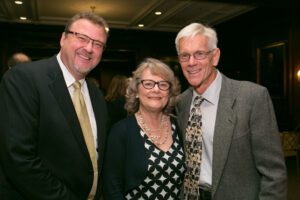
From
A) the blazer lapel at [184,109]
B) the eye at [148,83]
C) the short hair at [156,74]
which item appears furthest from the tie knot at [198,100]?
the eye at [148,83]

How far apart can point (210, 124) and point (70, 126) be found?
0.85 metres

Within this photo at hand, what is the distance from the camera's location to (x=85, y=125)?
191 cm

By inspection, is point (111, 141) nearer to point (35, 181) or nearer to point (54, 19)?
point (35, 181)

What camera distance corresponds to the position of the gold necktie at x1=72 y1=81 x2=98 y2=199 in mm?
1901

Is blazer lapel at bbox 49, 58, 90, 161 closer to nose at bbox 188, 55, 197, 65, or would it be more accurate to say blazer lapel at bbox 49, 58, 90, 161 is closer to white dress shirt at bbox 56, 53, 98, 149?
white dress shirt at bbox 56, 53, 98, 149

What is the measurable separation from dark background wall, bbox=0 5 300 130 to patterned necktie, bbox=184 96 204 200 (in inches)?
250

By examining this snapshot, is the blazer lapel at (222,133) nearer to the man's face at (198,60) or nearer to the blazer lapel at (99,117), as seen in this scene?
the man's face at (198,60)

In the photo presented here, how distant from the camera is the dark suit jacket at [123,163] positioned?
1.98m

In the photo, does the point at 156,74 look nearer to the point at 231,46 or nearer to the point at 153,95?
the point at 153,95

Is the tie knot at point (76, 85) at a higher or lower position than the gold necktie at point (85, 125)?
higher

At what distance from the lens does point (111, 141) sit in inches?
81.2

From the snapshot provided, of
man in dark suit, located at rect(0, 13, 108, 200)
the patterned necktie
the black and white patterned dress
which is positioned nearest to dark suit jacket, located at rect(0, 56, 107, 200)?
man in dark suit, located at rect(0, 13, 108, 200)

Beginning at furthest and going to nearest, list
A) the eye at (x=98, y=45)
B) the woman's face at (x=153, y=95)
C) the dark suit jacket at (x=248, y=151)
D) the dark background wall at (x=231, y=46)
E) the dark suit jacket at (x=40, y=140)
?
the dark background wall at (x=231, y=46) → the woman's face at (x=153, y=95) → the eye at (x=98, y=45) → the dark suit jacket at (x=248, y=151) → the dark suit jacket at (x=40, y=140)

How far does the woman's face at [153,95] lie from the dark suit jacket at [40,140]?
1.76 feet
